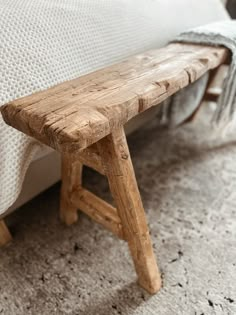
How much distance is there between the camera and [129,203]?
60 centimetres

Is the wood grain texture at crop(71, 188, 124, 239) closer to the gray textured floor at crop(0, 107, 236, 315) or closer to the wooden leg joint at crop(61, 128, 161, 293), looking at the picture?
the wooden leg joint at crop(61, 128, 161, 293)

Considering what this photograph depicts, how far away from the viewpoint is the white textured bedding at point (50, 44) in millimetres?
583

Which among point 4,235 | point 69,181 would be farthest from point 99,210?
point 4,235

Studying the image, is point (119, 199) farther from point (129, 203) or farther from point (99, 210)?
point (99, 210)

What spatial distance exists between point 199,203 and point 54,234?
1.53 ft

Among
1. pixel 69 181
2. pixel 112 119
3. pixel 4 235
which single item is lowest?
pixel 4 235

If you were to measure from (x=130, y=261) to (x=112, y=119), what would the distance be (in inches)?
17.8

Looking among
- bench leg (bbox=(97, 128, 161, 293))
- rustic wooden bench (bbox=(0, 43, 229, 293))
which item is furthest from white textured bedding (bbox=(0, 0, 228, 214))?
bench leg (bbox=(97, 128, 161, 293))

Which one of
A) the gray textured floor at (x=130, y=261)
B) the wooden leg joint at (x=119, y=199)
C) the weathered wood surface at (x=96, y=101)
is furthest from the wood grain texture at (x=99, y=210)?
the weathered wood surface at (x=96, y=101)

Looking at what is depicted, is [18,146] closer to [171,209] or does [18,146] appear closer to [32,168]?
[32,168]

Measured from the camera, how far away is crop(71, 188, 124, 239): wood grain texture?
0.68 meters

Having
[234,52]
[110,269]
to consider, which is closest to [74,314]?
[110,269]

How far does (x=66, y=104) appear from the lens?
50 centimetres

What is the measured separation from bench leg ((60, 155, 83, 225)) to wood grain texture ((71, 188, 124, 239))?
19 millimetres
